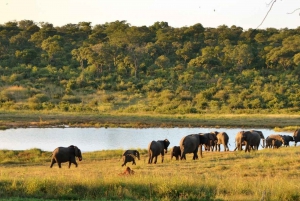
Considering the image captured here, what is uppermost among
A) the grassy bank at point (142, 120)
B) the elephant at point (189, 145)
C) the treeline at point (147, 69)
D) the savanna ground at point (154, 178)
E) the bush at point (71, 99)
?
the treeline at point (147, 69)

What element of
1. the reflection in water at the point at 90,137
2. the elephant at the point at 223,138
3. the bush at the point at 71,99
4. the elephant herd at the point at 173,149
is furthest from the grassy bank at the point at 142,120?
the elephant herd at the point at 173,149

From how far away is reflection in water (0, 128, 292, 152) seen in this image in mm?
29469

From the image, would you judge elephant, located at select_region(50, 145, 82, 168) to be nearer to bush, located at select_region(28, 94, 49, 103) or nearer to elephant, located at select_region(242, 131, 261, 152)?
elephant, located at select_region(242, 131, 261, 152)

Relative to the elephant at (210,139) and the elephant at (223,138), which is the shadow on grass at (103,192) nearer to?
the elephant at (210,139)

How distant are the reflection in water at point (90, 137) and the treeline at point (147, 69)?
1307 cm

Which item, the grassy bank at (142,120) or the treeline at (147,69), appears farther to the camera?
the treeline at (147,69)

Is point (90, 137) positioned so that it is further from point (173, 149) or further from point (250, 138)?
point (173, 149)

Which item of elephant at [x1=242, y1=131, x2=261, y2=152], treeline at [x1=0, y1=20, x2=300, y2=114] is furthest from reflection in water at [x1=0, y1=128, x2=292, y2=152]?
treeline at [x1=0, y1=20, x2=300, y2=114]

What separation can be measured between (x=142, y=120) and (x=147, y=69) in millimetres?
29264

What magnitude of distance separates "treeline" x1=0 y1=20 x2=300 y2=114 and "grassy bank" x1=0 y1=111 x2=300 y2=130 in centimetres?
450

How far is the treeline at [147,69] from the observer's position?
2160 inches

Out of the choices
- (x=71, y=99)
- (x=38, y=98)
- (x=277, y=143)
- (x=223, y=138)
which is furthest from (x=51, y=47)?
(x=277, y=143)

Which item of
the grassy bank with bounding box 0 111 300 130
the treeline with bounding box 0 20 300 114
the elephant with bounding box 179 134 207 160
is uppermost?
the treeline with bounding box 0 20 300 114

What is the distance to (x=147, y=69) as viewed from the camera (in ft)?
237
